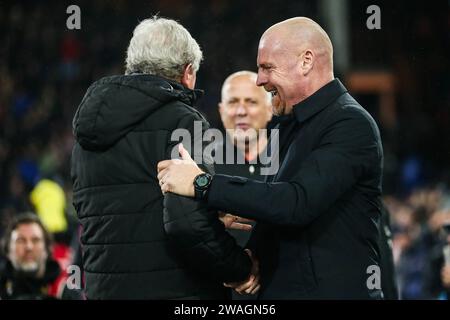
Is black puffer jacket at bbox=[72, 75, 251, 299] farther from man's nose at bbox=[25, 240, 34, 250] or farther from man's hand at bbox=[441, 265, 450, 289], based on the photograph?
man's hand at bbox=[441, 265, 450, 289]

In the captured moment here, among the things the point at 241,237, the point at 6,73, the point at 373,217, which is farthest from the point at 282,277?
the point at 6,73

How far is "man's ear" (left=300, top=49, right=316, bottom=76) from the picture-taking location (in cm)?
332

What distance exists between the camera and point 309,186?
3068 millimetres

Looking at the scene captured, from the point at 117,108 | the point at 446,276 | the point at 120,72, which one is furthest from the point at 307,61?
the point at 120,72

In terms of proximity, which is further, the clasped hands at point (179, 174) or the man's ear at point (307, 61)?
the man's ear at point (307, 61)

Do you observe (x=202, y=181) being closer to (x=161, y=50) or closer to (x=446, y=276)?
(x=161, y=50)

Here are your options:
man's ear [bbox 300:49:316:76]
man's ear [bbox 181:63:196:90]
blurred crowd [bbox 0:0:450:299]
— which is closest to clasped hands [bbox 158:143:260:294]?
man's ear [bbox 181:63:196:90]

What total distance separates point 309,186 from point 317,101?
0.39 m

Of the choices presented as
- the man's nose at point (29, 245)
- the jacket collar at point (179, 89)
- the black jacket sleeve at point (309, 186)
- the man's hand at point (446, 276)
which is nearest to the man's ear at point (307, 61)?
the black jacket sleeve at point (309, 186)

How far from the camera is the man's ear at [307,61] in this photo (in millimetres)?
3318

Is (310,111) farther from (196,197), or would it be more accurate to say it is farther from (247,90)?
(247,90)

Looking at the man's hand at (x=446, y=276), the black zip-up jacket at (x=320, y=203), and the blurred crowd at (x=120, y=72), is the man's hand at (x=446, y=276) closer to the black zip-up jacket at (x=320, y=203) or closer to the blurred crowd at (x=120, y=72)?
the black zip-up jacket at (x=320, y=203)

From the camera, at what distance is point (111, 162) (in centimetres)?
324
